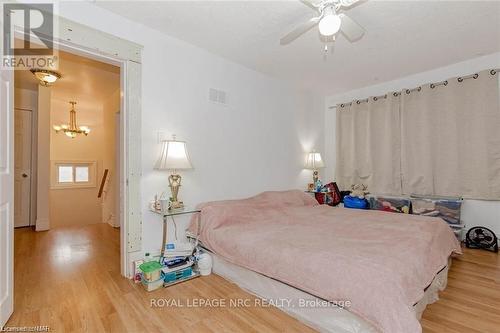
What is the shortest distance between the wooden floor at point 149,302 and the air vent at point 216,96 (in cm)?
207

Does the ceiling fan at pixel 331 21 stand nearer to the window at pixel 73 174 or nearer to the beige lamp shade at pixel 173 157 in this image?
the beige lamp shade at pixel 173 157

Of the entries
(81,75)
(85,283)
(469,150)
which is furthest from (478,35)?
(81,75)

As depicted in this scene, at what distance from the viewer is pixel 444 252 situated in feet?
7.77

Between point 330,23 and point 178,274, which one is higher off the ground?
point 330,23

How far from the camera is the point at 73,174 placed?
6.60 metres

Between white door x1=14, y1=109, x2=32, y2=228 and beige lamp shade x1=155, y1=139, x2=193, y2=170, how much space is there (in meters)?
3.94

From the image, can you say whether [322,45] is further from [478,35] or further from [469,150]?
[469,150]

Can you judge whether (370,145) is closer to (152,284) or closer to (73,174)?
(152,284)

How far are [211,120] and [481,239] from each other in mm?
3883

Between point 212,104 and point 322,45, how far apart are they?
1.50m

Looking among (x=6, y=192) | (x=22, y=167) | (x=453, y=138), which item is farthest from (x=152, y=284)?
Answer: (x=22, y=167)

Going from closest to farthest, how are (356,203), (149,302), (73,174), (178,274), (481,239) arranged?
(149,302) → (178,274) → (481,239) → (356,203) → (73,174)

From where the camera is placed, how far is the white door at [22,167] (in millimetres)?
4730

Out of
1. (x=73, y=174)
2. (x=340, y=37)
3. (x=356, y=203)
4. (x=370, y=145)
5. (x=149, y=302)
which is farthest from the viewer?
(x=73, y=174)
